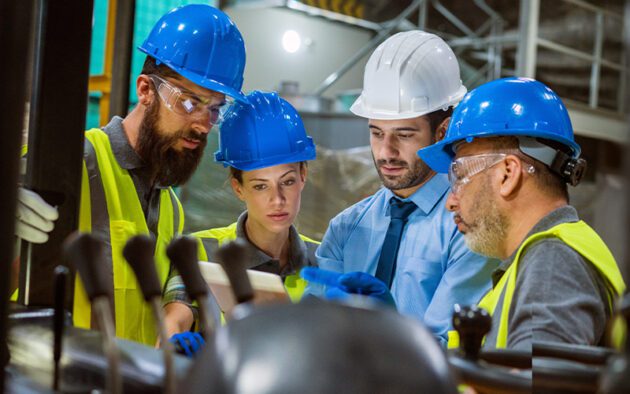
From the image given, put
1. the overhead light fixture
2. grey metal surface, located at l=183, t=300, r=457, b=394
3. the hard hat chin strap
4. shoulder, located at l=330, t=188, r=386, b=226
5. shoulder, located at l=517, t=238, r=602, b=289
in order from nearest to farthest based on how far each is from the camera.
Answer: grey metal surface, located at l=183, t=300, r=457, b=394, shoulder, located at l=517, t=238, r=602, b=289, the hard hat chin strap, shoulder, located at l=330, t=188, r=386, b=226, the overhead light fixture

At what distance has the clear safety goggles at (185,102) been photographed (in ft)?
7.43

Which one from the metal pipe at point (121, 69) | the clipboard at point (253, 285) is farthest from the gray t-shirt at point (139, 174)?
the clipboard at point (253, 285)

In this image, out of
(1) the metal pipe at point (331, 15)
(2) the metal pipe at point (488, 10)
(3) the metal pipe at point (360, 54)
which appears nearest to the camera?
(1) the metal pipe at point (331, 15)

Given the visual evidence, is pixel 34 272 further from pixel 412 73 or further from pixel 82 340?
pixel 412 73

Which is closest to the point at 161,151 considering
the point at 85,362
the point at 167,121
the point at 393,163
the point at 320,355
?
the point at 167,121

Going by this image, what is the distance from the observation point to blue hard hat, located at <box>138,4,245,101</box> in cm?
→ 225

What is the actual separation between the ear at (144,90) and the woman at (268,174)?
0.24 metres

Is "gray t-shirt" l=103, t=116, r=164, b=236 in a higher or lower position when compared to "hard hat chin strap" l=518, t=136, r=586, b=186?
lower

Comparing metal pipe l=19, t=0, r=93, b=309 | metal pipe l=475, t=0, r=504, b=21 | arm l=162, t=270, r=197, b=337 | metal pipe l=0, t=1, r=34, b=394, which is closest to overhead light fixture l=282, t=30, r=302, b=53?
metal pipe l=475, t=0, r=504, b=21

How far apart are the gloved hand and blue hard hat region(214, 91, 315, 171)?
128 cm

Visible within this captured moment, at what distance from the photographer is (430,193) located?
234 centimetres

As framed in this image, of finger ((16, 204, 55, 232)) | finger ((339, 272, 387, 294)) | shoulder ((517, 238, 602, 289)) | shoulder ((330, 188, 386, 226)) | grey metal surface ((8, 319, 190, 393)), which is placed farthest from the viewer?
shoulder ((330, 188, 386, 226))

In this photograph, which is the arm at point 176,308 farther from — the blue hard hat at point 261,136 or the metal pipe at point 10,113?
the metal pipe at point 10,113

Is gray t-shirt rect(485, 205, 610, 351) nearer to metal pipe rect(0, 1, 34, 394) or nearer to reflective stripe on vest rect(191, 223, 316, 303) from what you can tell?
reflective stripe on vest rect(191, 223, 316, 303)
